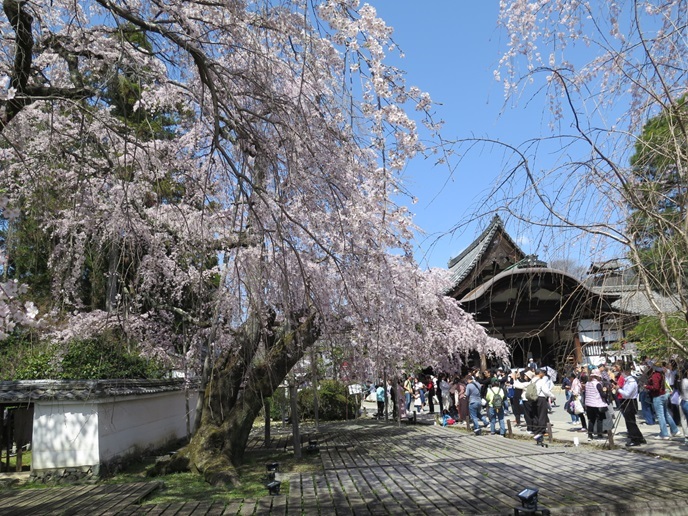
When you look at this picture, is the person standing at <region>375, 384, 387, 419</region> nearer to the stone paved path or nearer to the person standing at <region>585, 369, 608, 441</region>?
the stone paved path

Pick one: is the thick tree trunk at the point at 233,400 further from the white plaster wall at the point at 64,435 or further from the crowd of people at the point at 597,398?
the crowd of people at the point at 597,398

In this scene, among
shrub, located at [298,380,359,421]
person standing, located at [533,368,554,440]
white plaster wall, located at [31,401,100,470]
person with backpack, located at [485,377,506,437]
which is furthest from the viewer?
shrub, located at [298,380,359,421]

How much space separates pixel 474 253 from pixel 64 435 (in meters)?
22.2

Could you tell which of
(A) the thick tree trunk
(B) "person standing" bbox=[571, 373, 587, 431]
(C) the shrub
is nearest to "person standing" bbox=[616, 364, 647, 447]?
(B) "person standing" bbox=[571, 373, 587, 431]

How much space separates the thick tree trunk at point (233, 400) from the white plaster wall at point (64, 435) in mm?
1236

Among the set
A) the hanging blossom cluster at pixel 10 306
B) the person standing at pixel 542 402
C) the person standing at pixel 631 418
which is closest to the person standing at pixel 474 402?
the person standing at pixel 542 402

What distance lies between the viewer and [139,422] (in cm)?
1284

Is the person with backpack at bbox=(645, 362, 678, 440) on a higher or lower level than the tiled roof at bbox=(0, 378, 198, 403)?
lower

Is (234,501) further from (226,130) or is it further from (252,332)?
(226,130)

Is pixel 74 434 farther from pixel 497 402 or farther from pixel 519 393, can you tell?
pixel 519 393

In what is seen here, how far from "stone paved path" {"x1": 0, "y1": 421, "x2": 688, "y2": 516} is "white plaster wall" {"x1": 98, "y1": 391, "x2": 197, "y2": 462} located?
2.21 metres

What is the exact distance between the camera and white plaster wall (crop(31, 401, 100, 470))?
1052 cm

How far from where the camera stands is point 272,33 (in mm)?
5676

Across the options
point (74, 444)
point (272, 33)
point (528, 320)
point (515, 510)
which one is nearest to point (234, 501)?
point (515, 510)
